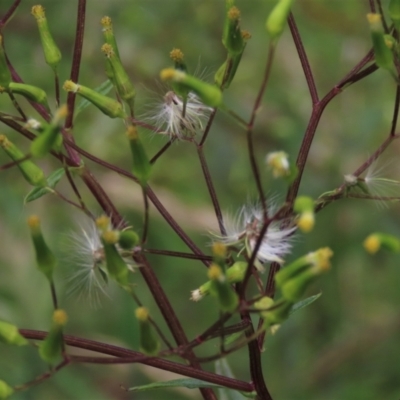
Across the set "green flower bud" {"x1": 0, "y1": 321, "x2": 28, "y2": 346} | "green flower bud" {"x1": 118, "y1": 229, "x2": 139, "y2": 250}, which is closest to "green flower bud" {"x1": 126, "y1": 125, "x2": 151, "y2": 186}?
"green flower bud" {"x1": 118, "y1": 229, "x2": 139, "y2": 250}

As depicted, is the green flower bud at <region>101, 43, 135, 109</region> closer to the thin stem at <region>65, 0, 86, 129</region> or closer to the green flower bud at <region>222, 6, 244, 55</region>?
the thin stem at <region>65, 0, 86, 129</region>

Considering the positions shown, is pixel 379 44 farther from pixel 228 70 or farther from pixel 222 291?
pixel 222 291

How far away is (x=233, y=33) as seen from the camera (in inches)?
55.8

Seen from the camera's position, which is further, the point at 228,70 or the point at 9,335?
the point at 228,70

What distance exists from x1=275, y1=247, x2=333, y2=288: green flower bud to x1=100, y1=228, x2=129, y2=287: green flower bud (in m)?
0.26

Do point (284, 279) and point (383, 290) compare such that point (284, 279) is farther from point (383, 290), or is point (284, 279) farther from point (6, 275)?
point (383, 290)

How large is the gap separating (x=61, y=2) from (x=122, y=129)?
0.62 metres

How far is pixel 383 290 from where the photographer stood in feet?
12.2

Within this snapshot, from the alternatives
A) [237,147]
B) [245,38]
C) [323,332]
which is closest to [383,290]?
[323,332]

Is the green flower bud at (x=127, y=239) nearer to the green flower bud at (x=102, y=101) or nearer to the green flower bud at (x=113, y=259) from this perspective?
the green flower bud at (x=113, y=259)

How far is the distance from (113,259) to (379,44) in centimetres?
59

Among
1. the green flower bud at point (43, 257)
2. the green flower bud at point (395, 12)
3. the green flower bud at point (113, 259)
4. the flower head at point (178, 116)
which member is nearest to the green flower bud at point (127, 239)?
the green flower bud at point (113, 259)

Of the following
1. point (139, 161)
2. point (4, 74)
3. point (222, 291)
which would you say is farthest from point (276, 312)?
point (4, 74)

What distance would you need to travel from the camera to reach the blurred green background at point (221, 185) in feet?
8.95
